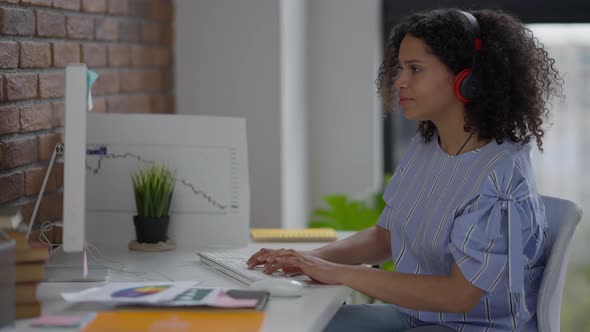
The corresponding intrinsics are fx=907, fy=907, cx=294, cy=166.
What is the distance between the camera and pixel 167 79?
3301 mm

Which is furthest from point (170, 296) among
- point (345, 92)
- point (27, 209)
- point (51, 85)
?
point (345, 92)

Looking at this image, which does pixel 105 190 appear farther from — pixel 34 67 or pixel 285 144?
pixel 285 144

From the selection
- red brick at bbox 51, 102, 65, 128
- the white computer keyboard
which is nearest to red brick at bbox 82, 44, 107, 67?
red brick at bbox 51, 102, 65, 128

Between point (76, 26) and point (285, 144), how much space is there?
3.27 ft

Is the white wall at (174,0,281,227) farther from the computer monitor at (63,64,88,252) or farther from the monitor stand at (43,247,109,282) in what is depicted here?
the computer monitor at (63,64,88,252)

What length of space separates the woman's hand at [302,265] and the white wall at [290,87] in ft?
4.27

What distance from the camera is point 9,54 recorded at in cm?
213

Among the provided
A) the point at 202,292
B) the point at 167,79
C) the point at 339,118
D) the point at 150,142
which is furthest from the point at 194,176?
the point at 339,118

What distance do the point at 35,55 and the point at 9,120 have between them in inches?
8.6

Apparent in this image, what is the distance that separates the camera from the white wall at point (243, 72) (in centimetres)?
324

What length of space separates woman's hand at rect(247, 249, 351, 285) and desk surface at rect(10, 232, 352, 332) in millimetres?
23

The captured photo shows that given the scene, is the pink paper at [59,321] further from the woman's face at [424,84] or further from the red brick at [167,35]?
the red brick at [167,35]

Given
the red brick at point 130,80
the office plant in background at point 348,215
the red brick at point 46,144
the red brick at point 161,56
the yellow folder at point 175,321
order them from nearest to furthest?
the yellow folder at point 175,321
the red brick at point 46,144
the red brick at point 130,80
the red brick at point 161,56
the office plant in background at point 348,215

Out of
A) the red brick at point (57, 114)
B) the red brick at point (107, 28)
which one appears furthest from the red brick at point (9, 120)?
the red brick at point (107, 28)
